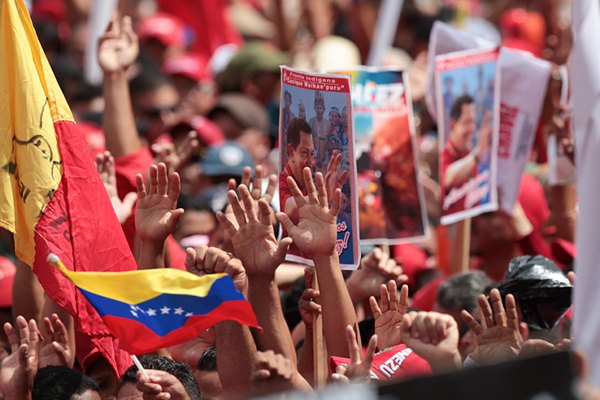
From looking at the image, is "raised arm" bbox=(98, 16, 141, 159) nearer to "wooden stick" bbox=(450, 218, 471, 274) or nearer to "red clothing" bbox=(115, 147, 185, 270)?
"red clothing" bbox=(115, 147, 185, 270)

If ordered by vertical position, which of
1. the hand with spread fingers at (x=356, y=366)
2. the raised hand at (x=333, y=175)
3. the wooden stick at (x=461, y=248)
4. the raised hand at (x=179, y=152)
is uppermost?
the raised hand at (x=333, y=175)

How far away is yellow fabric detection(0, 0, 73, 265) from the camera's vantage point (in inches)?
199

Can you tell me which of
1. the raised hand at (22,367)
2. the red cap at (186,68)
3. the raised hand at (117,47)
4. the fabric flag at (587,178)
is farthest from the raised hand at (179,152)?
the red cap at (186,68)

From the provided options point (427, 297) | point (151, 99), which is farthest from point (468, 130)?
point (151, 99)

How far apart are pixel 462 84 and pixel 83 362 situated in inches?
101

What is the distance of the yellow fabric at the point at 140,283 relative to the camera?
14.7 ft

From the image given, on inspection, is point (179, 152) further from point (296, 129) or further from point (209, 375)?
point (209, 375)

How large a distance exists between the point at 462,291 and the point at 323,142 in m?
1.42

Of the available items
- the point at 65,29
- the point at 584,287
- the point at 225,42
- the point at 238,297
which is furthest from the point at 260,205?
the point at 65,29

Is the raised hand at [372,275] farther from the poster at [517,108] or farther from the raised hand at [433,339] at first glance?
the poster at [517,108]

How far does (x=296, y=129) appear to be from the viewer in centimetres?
512

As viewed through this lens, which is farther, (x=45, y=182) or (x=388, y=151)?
(x=388, y=151)

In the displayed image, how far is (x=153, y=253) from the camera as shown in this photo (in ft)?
17.2

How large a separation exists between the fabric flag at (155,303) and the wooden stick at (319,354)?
56 cm
